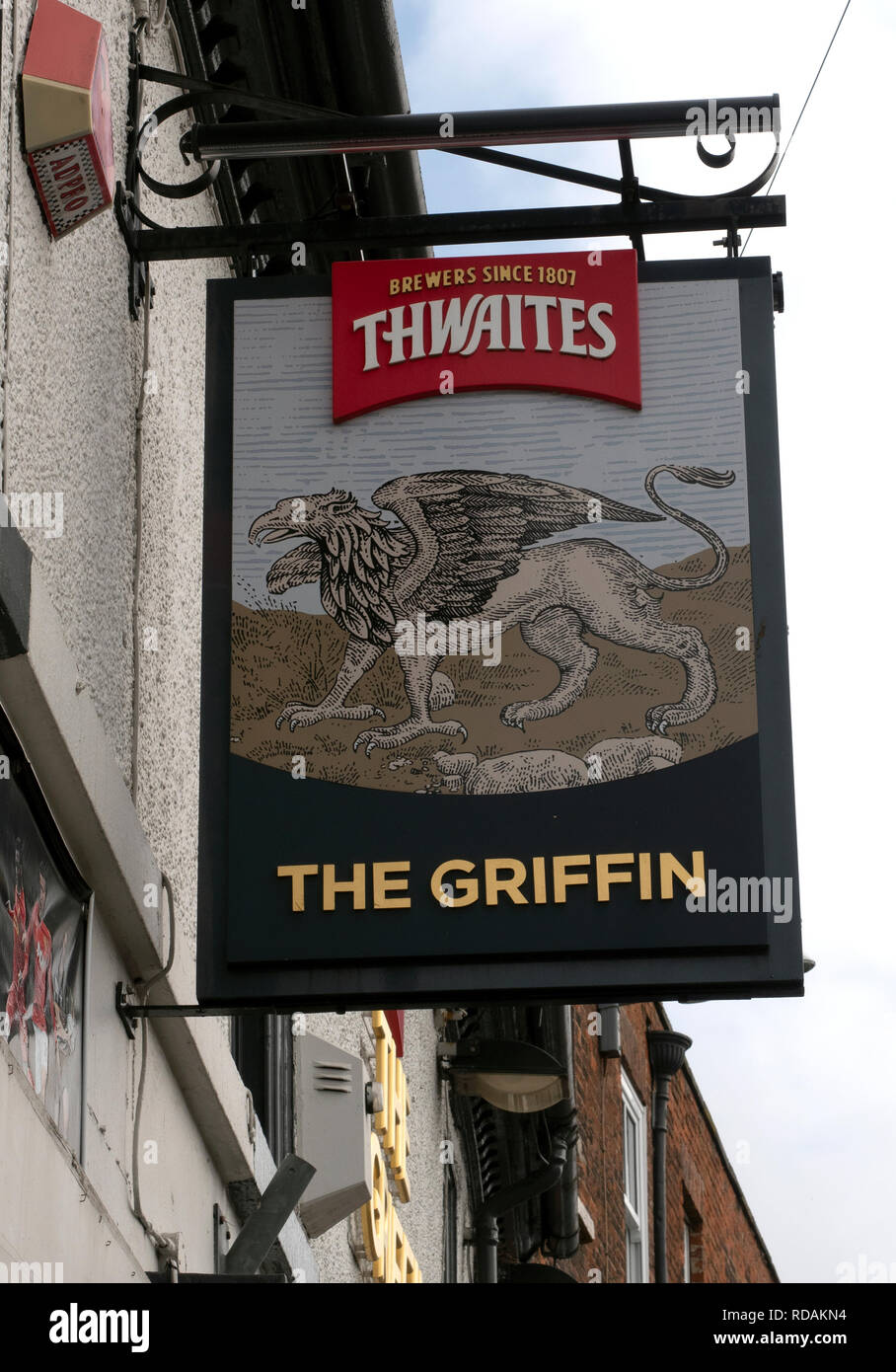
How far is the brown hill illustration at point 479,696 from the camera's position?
5758 millimetres

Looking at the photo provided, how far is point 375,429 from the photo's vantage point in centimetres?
622

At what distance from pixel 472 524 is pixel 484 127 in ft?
4.73

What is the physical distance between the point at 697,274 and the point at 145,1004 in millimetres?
2699

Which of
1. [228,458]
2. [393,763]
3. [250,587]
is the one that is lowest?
[393,763]

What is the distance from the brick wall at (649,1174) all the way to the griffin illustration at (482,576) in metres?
10.0

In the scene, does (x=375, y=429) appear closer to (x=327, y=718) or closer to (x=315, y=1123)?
(x=327, y=718)

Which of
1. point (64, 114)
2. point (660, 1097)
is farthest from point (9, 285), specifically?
point (660, 1097)

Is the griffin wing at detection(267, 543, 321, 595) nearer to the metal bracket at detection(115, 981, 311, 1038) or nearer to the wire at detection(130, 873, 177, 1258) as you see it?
the wire at detection(130, 873, 177, 1258)

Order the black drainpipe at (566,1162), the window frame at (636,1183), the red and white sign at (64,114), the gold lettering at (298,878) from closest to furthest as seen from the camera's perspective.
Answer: the red and white sign at (64,114), the gold lettering at (298,878), the black drainpipe at (566,1162), the window frame at (636,1183)

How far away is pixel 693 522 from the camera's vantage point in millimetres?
5996

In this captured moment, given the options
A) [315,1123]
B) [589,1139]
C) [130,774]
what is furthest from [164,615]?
[589,1139]

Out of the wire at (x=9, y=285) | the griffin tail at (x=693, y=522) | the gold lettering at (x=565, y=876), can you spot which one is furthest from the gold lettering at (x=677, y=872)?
the wire at (x=9, y=285)

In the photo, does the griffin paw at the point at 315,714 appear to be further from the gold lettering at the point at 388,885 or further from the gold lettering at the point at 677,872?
the gold lettering at the point at 677,872

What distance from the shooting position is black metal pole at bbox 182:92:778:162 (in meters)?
6.62
